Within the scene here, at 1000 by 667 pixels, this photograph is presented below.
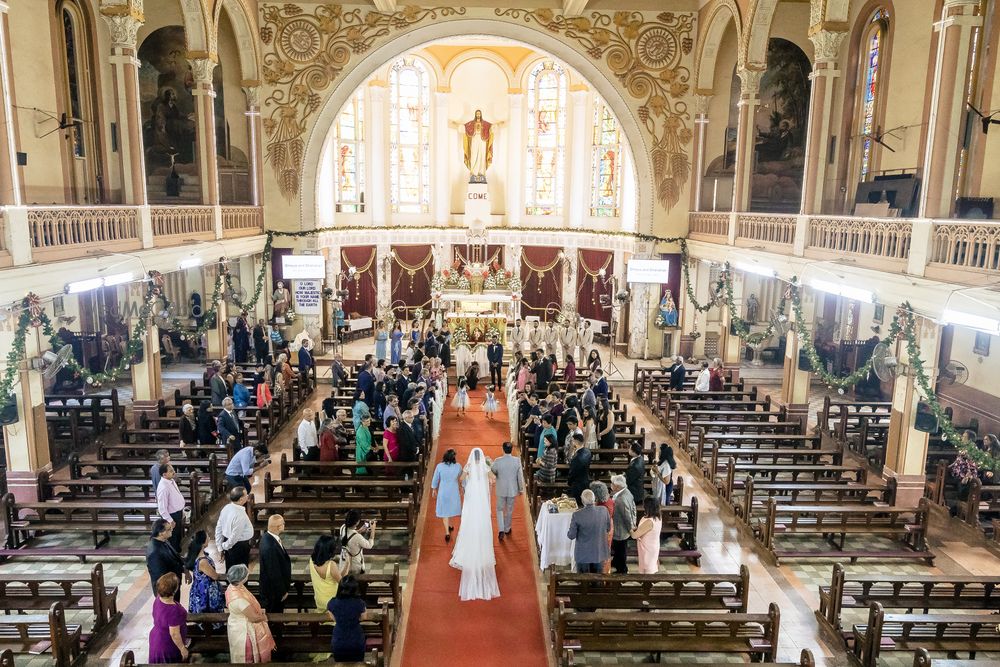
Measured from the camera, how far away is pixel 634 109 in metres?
21.3

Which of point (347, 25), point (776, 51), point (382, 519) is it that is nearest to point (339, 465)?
point (382, 519)

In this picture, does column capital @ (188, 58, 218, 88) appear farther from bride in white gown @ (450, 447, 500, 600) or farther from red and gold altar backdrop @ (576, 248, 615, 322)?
red and gold altar backdrop @ (576, 248, 615, 322)

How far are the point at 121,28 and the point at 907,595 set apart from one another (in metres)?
15.7

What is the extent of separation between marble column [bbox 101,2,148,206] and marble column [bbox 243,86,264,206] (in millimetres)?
6685

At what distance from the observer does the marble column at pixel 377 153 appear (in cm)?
2730

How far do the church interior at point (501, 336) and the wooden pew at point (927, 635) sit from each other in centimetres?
4

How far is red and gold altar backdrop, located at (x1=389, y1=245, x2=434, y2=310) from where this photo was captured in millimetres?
28406

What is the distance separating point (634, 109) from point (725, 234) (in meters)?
5.09

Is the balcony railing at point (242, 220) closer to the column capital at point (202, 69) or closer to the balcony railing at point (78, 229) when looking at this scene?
the column capital at point (202, 69)

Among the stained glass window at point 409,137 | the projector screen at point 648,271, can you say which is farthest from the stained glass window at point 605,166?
the stained glass window at point 409,137

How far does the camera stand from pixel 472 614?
851 centimetres

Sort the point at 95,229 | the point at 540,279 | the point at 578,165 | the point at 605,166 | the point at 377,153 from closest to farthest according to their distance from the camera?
1. the point at 95,229
2. the point at 605,166
3. the point at 578,165
4. the point at 377,153
5. the point at 540,279

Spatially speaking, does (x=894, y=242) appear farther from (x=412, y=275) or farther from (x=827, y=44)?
(x=412, y=275)

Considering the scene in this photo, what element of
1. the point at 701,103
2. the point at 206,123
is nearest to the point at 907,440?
the point at 701,103
